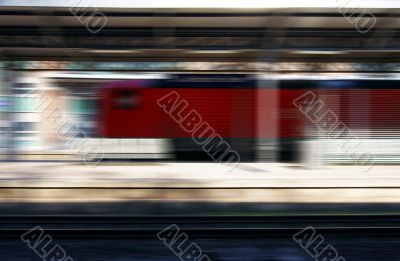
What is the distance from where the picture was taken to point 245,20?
34.8ft

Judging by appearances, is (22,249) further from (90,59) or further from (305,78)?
(305,78)

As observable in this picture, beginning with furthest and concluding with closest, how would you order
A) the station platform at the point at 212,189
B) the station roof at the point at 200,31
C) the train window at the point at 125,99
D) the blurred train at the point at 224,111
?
the train window at the point at 125,99 → the blurred train at the point at 224,111 → the station roof at the point at 200,31 → the station platform at the point at 212,189

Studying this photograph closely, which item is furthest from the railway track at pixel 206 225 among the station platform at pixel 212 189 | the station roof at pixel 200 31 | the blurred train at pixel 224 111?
the blurred train at pixel 224 111

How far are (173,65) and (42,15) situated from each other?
4.16 m

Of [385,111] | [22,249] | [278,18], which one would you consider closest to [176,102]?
[278,18]

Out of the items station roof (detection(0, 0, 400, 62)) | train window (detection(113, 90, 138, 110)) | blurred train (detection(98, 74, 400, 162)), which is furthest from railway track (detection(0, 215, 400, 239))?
train window (detection(113, 90, 138, 110))

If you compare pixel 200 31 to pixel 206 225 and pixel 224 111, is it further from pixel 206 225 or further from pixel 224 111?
pixel 206 225

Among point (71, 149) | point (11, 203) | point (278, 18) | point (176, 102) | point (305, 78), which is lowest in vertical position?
point (11, 203)

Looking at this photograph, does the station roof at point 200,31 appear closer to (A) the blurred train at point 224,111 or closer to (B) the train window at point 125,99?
(A) the blurred train at point 224,111

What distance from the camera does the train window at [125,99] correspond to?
13383 mm

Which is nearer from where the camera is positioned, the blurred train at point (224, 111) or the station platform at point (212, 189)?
the station platform at point (212, 189)

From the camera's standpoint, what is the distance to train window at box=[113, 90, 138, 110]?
43.9 ft

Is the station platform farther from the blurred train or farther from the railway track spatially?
the blurred train

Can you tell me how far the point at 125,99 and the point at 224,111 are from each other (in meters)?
2.51
